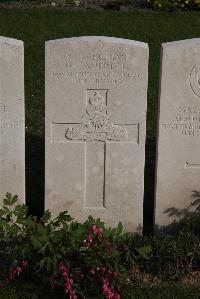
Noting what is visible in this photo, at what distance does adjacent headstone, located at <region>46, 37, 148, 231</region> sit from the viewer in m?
5.98

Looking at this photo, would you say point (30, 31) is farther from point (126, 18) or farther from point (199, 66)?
point (199, 66)

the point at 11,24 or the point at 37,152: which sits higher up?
the point at 11,24

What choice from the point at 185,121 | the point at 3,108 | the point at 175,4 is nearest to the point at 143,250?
the point at 185,121

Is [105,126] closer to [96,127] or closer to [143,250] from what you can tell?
[96,127]

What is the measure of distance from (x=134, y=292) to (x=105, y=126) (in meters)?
1.54

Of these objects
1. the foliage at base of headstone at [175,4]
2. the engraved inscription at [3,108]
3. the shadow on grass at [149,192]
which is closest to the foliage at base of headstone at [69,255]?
the engraved inscription at [3,108]

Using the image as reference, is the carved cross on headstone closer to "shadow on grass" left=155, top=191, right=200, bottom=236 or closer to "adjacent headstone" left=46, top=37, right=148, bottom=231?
"adjacent headstone" left=46, top=37, right=148, bottom=231

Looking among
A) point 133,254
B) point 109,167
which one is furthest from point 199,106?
point 133,254

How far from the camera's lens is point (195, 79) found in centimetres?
612

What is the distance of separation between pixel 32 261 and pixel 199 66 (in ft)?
7.45

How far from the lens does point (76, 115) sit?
6145 millimetres

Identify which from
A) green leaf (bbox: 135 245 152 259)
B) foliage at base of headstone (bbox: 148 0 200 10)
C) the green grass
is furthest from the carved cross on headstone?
foliage at base of headstone (bbox: 148 0 200 10)

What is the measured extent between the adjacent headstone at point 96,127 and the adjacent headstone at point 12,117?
246 mm

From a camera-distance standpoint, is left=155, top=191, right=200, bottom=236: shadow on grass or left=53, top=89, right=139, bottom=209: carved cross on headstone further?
left=155, top=191, right=200, bottom=236: shadow on grass
